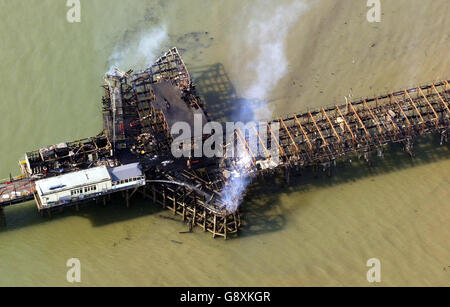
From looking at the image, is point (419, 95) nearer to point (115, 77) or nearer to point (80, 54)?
point (115, 77)

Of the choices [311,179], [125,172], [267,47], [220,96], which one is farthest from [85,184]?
[267,47]

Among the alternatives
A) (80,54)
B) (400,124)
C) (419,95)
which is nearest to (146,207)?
(80,54)

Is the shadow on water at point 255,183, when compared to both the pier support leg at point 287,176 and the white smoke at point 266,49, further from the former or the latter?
the white smoke at point 266,49

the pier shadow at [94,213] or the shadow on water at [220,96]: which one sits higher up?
the shadow on water at [220,96]

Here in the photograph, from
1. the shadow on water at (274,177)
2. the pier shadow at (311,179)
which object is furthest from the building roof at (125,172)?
the shadow on water at (274,177)

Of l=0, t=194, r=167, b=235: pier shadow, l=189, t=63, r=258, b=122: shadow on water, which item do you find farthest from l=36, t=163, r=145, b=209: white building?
l=189, t=63, r=258, b=122: shadow on water

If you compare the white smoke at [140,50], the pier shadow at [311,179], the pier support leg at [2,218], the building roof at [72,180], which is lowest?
the pier shadow at [311,179]
